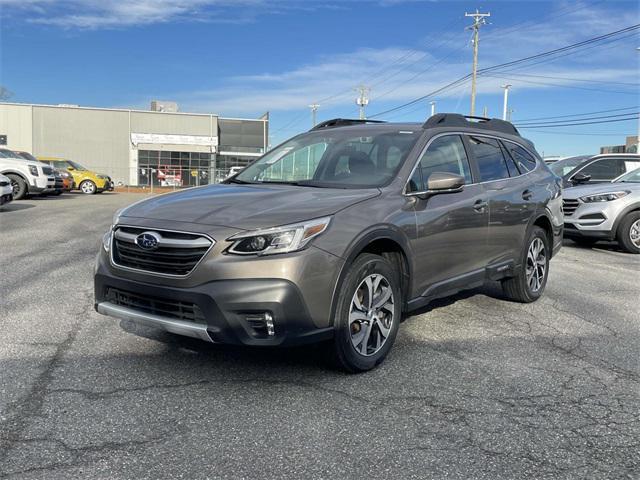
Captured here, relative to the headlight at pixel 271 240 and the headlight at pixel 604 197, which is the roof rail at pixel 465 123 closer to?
the headlight at pixel 271 240

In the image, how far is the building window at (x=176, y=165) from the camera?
4334 centimetres

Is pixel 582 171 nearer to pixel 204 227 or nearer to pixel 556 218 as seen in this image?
pixel 556 218

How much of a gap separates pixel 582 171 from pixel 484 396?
1059 cm

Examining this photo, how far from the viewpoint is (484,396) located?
146 inches

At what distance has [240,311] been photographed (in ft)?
11.2

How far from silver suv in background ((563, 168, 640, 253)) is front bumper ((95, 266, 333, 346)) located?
837 cm

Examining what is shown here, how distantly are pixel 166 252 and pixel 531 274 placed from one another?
4.11 meters

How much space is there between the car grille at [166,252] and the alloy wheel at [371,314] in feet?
3.48

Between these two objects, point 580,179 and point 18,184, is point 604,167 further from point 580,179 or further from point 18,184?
point 18,184

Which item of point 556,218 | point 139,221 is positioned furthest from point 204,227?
point 556,218

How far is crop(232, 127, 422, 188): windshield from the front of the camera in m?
4.56

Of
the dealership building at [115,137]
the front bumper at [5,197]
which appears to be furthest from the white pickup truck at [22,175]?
the dealership building at [115,137]

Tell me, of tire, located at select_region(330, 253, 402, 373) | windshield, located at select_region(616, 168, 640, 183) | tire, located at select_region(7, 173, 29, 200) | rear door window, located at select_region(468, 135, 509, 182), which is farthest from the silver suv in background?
tire, located at select_region(7, 173, 29, 200)

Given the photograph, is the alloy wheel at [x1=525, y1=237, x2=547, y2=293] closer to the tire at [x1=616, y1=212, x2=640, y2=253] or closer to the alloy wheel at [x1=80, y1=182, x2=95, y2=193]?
the tire at [x1=616, y1=212, x2=640, y2=253]
